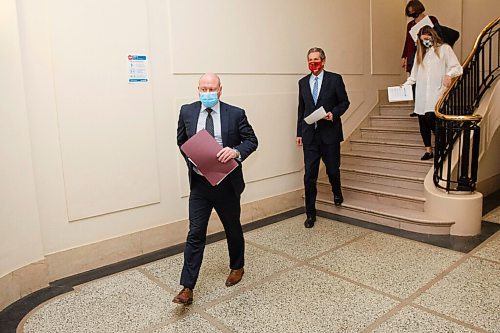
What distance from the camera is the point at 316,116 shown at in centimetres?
443

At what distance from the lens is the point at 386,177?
17.2ft

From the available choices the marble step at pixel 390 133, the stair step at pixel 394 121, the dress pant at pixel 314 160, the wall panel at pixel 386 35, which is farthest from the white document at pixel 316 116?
the wall panel at pixel 386 35

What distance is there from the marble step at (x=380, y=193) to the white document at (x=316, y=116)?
1257 mm

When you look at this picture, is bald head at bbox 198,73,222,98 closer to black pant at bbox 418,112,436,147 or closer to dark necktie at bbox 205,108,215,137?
dark necktie at bbox 205,108,215,137

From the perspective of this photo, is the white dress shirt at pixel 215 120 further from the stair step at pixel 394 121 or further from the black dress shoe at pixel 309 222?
the stair step at pixel 394 121

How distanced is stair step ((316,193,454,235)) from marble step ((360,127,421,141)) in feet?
4.40

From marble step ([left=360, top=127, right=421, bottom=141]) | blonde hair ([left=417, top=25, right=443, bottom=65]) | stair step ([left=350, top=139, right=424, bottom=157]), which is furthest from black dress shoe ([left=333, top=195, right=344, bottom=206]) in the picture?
blonde hair ([left=417, top=25, right=443, bottom=65])

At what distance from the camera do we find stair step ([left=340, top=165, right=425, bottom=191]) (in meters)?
4.97

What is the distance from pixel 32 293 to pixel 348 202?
339cm

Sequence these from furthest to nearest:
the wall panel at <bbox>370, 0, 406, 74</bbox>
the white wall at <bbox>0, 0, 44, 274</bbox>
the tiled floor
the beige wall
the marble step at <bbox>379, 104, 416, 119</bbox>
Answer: the wall panel at <bbox>370, 0, 406, 74</bbox> < the marble step at <bbox>379, 104, 416, 119</bbox> < the beige wall < the white wall at <bbox>0, 0, 44, 274</bbox> < the tiled floor

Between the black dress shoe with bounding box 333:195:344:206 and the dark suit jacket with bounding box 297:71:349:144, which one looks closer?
the dark suit jacket with bounding box 297:71:349:144

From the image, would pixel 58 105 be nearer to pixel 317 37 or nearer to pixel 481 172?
pixel 317 37

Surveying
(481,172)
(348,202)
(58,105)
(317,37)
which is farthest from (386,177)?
(58,105)

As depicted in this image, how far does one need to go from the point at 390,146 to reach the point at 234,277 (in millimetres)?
3322
